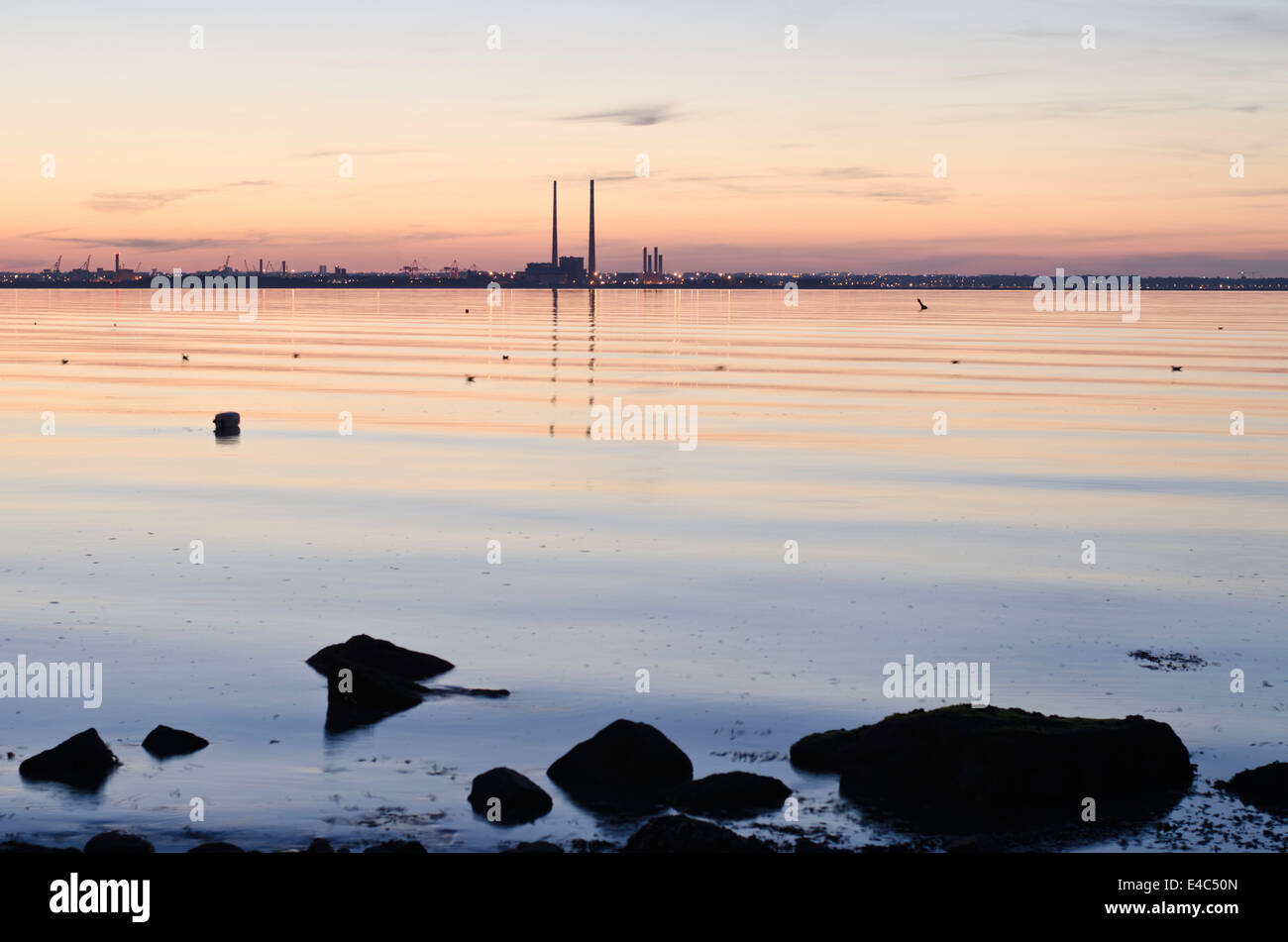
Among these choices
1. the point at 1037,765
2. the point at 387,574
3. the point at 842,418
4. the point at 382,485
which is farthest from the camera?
the point at 842,418

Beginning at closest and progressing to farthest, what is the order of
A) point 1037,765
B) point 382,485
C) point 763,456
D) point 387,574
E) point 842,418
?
point 1037,765, point 387,574, point 382,485, point 763,456, point 842,418

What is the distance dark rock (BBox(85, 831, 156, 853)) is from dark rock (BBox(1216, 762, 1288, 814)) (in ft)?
41.8

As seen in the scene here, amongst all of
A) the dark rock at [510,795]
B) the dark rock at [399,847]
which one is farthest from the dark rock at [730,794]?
the dark rock at [399,847]

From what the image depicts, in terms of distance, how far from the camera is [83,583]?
28.9 m

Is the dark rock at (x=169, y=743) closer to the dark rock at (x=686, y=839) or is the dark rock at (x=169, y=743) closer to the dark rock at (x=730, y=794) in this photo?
the dark rock at (x=730, y=794)

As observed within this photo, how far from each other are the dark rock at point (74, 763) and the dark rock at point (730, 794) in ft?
23.8

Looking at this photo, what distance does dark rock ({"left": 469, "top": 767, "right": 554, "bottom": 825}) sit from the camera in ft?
55.6

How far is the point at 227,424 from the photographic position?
186 feet

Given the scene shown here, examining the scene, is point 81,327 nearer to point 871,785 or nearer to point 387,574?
point 387,574

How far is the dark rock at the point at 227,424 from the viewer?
5647 cm

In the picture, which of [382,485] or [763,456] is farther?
[763,456]

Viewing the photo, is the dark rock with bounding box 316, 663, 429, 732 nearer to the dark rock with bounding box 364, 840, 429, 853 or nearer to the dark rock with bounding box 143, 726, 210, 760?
the dark rock with bounding box 143, 726, 210, 760
